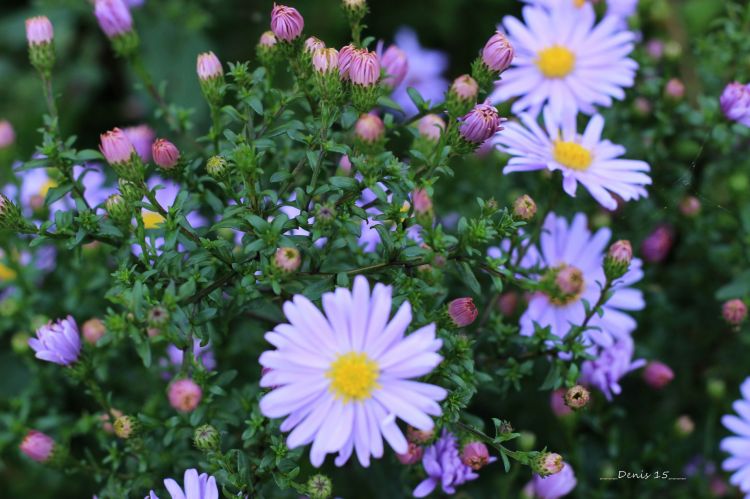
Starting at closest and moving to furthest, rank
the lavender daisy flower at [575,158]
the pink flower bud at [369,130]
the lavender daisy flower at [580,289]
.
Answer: the pink flower bud at [369,130] < the lavender daisy flower at [575,158] < the lavender daisy flower at [580,289]

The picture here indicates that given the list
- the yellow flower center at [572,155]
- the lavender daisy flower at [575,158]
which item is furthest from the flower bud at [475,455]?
the yellow flower center at [572,155]

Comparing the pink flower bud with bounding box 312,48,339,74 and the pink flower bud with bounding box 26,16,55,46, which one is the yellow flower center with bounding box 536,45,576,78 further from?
the pink flower bud with bounding box 26,16,55,46

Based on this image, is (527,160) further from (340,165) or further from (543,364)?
(543,364)

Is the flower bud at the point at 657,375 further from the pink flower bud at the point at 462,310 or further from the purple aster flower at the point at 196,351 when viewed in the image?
the purple aster flower at the point at 196,351

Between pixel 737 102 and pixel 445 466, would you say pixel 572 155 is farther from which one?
pixel 445 466

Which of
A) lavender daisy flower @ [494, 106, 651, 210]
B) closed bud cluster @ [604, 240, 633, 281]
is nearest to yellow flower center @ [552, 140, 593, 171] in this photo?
lavender daisy flower @ [494, 106, 651, 210]

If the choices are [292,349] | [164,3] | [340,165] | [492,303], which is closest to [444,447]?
[492,303]
